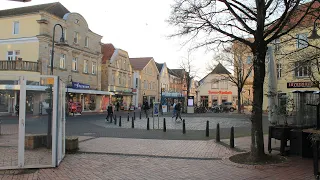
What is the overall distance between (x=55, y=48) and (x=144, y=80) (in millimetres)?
30626

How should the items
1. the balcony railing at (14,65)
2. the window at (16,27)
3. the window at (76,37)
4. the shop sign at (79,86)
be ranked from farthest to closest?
1. the window at (76,37)
2. the shop sign at (79,86)
3. the window at (16,27)
4. the balcony railing at (14,65)

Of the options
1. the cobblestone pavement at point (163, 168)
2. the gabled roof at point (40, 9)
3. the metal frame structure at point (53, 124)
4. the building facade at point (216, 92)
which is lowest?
the cobblestone pavement at point (163, 168)

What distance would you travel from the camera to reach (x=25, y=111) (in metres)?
7.54

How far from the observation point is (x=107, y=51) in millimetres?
53031

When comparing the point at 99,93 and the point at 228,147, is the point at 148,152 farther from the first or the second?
the point at 99,93

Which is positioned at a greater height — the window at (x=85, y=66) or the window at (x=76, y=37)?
the window at (x=76, y=37)

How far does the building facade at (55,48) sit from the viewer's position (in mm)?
33375

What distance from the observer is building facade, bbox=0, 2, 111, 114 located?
109 feet

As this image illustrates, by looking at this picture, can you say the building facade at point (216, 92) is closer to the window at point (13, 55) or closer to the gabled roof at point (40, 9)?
the gabled roof at point (40, 9)

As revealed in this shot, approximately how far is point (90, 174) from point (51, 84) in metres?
2.53

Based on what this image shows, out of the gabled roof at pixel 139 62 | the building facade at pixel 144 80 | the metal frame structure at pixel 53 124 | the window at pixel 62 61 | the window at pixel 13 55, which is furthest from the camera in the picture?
the gabled roof at pixel 139 62

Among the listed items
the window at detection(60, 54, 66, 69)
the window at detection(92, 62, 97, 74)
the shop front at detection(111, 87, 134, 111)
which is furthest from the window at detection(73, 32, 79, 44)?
the shop front at detection(111, 87, 134, 111)

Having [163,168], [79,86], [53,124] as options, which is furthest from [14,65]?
[163,168]

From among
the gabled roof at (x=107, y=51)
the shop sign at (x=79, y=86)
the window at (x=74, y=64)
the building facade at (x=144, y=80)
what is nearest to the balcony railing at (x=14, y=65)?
the shop sign at (x=79, y=86)
